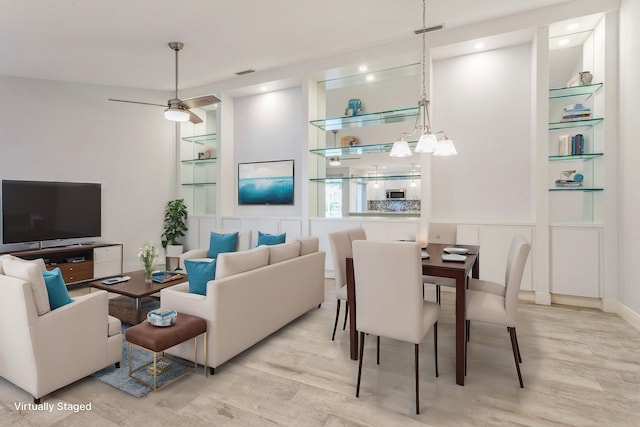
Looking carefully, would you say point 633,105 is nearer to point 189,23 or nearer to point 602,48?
point 602,48

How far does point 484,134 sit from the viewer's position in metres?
4.51

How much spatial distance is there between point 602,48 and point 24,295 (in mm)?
5818

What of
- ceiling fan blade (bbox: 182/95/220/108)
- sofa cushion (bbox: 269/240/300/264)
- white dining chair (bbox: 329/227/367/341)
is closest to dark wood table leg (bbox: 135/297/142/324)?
sofa cushion (bbox: 269/240/300/264)

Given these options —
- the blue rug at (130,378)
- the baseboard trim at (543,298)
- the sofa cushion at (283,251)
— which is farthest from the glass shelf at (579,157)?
the blue rug at (130,378)

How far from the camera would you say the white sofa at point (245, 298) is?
7.75 ft

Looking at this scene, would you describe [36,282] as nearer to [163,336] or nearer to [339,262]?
[163,336]

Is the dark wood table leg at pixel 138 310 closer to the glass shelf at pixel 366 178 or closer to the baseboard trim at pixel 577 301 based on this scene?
the glass shelf at pixel 366 178

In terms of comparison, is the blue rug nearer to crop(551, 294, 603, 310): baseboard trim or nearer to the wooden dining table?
the wooden dining table

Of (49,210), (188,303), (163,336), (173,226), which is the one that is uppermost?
(49,210)

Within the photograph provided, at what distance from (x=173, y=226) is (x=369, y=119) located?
166 inches

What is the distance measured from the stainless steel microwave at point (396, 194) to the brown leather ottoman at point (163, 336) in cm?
366

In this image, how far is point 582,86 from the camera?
386cm

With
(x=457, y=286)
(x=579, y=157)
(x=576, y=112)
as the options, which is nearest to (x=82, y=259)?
(x=457, y=286)

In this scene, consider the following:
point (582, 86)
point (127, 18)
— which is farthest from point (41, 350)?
point (582, 86)
